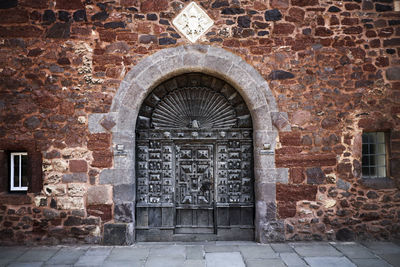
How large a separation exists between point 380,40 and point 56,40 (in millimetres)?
5246

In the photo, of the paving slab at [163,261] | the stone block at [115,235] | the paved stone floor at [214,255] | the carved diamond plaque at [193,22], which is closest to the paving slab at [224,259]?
the paved stone floor at [214,255]

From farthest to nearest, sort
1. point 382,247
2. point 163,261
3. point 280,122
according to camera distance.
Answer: point 280,122
point 382,247
point 163,261

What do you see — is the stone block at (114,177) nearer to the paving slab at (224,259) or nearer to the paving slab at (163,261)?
the paving slab at (163,261)

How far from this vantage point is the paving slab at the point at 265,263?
3549 millimetres

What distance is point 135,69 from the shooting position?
442 cm

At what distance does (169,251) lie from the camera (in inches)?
160

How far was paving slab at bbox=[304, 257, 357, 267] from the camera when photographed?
11.6 ft

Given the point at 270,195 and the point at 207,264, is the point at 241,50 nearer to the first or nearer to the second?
the point at 270,195

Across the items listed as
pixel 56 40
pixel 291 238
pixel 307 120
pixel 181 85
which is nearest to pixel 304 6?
pixel 307 120

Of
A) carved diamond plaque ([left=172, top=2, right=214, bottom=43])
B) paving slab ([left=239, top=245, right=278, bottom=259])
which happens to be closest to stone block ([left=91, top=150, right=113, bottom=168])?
carved diamond plaque ([left=172, top=2, right=214, bottom=43])

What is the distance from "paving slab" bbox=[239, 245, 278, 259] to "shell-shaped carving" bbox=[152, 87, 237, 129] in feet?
6.36

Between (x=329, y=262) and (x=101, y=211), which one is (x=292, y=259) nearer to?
(x=329, y=262)

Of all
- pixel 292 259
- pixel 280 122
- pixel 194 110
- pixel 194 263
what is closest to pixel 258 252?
pixel 292 259

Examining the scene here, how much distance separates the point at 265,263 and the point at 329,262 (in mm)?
844
